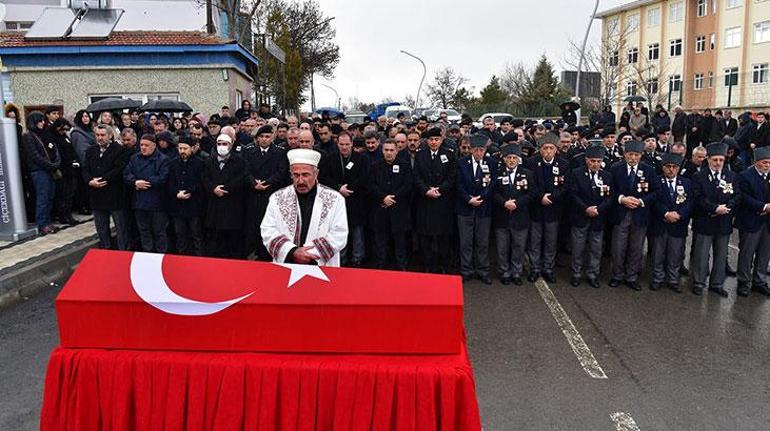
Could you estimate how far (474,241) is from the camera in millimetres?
8594

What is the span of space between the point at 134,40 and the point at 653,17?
47.9 m

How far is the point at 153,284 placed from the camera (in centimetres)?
348

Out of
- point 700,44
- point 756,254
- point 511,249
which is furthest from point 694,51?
point 511,249

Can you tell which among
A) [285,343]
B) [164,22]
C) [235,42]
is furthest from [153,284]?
[164,22]

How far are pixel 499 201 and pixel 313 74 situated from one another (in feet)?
149

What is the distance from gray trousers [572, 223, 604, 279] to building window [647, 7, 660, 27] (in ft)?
176

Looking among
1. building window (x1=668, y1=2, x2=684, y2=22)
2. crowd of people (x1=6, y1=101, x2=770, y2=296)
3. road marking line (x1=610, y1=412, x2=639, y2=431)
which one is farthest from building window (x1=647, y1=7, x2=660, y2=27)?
road marking line (x1=610, y1=412, x2=639, y2=431)

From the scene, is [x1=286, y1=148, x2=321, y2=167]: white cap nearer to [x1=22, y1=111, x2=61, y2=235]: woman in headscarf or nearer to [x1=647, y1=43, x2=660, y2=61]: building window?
[x1=22, y1=111, x2=61, y2=235]: woman in headscarf

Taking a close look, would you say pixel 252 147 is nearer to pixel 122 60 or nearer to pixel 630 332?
pixel 630 332

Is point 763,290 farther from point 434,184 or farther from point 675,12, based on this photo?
point 675,12

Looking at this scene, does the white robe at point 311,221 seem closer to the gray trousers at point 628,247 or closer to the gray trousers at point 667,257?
the gray trousers at point 628,247

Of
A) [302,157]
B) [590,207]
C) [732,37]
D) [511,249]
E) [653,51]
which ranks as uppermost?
[653,51]

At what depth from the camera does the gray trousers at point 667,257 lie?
7.98 meters

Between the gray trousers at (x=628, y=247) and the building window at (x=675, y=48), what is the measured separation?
5126 centimetres
